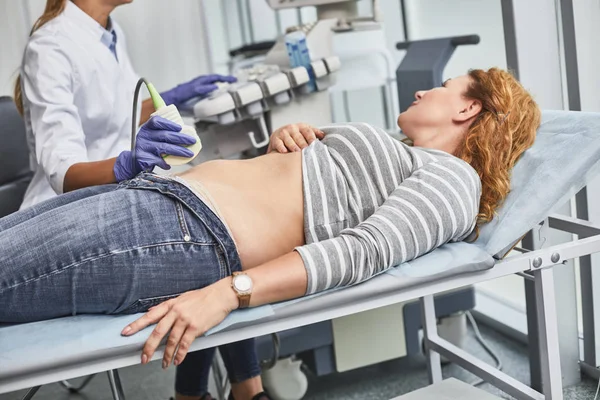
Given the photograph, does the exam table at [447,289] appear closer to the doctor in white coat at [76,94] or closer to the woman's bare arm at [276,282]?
the woman's bare arm at [276,282]

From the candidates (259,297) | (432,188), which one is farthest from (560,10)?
(259,297)

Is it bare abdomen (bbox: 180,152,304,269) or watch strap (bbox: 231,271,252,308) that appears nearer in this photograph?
watch strap (bbox: 231,271,252,308)

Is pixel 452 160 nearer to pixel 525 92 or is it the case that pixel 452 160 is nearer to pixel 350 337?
pixel 525 92

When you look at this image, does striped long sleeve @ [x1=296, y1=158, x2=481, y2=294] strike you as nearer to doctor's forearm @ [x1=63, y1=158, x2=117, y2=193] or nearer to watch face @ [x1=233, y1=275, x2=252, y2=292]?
watch face @ [x1=233, y1=275, x2=252, y2=292]

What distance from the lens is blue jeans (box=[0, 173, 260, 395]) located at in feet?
4.19

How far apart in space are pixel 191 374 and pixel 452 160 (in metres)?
0.88

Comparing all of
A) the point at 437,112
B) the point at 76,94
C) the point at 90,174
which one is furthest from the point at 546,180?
the point at 76,94

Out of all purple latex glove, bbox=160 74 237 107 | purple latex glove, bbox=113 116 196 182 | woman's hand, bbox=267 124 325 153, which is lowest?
woman's hand, bbox=267 124 325 153

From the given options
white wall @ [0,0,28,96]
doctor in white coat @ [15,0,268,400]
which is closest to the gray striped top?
doctor in white coat @ [15,0,268,400]

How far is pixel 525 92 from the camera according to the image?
5.46 ft

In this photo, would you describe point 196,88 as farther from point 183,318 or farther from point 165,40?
point 165,40

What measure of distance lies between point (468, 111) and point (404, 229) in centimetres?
43

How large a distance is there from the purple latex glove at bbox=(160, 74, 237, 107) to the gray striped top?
78cm

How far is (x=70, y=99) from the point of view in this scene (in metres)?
1.97
